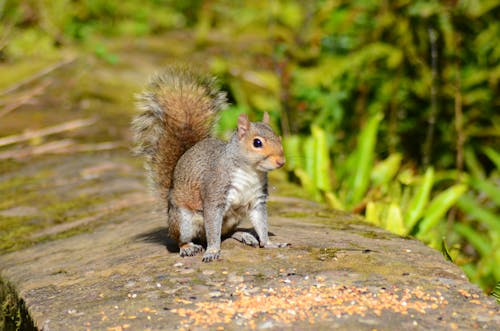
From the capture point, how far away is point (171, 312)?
104 inches

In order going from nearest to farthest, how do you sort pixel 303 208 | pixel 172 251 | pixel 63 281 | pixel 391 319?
pixel 391 319 < pixel 63 281 < pixel 172 251 < pixel 303 208

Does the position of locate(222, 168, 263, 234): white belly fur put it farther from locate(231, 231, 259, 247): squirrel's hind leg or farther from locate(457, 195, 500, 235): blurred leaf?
locate(457, 195, 500, 235): blurred leaf

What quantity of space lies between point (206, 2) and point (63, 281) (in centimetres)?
875

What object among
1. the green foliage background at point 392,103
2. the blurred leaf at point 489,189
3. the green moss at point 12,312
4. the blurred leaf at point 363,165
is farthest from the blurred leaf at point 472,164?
the green moss at point 12,312

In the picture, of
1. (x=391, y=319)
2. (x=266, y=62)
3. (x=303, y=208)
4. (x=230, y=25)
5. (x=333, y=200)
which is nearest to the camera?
(x=391, y=319)

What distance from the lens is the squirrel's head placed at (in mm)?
3270

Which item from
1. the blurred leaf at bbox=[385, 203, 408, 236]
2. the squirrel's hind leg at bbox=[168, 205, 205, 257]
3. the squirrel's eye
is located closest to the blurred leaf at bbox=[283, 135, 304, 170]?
the blurred leaf at bbox=[385, 203, 408, 236]

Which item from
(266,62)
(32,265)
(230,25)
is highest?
(230,25)

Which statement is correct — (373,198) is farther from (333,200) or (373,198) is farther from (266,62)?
(266,62)

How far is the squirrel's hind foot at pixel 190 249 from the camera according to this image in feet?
11.1

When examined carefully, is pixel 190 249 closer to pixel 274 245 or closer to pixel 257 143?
pixel 274 245

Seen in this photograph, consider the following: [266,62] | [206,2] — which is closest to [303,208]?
[266,62]

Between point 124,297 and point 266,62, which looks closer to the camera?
point 124,297

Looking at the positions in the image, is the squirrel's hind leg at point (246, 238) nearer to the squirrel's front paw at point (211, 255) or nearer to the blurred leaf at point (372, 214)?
the squirrel's front paw at point (211, 255)
